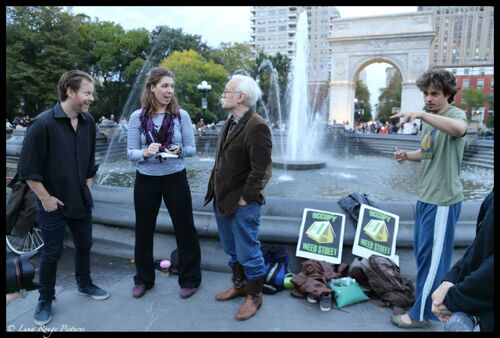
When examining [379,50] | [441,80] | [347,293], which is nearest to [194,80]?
[379,50]

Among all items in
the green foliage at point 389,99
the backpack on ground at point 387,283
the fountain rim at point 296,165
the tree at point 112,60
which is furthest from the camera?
the green foliage at point 389,99

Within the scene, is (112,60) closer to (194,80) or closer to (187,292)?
(194,80)

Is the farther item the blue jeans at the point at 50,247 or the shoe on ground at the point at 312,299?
the shoe on ground at the point at 312,299

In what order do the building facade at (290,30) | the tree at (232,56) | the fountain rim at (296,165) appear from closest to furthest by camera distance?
the fountain rim at (296,165)
the tree at (232,56)
the building facade at (290,30)

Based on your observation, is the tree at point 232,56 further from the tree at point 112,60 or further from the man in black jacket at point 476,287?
the man in black jacket at point 476,287

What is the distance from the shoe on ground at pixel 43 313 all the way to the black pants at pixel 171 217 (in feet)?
2.46

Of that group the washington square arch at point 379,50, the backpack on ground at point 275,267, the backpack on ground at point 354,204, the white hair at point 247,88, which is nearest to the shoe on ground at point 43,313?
the backpack on ground at point 275,267

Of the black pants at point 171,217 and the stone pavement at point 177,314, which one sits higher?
the black pants at point 171,217

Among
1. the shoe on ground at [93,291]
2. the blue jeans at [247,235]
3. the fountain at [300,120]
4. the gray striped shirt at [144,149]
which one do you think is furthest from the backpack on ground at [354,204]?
the fountain at [300,120]

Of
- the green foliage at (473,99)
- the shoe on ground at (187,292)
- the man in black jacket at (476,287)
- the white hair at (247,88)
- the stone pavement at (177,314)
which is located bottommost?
the stone pavement at (177,314)

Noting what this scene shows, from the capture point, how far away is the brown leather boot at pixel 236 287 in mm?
3266

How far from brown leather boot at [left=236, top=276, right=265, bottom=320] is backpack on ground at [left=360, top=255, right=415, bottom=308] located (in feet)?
3.45

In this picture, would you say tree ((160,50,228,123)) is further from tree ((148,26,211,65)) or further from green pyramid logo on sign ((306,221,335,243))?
green pyramid logo on sign ((306,221,335,243))

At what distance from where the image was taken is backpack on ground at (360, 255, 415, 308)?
309 centimetres
